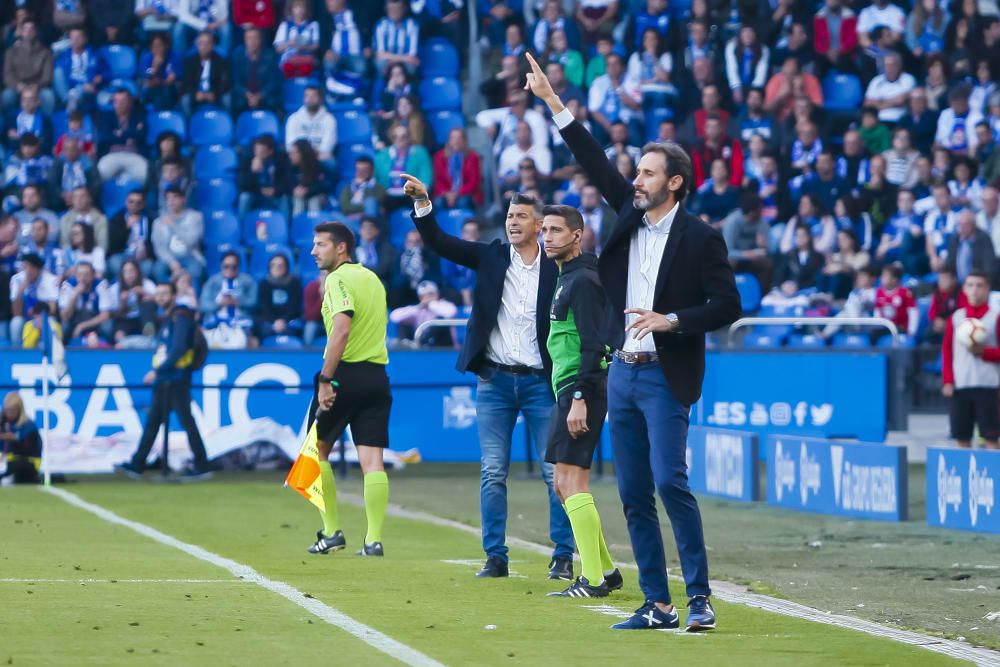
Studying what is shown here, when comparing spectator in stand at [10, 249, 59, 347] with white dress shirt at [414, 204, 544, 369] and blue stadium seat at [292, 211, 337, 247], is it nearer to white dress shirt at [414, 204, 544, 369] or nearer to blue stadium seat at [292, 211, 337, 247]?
blue stadium seat at [292, 211, 337, 247]

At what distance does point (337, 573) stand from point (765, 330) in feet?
40.5

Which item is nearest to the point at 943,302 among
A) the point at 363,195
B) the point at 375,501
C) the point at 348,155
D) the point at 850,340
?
the point at 850,340

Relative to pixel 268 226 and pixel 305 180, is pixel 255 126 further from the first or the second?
pixel 268 226

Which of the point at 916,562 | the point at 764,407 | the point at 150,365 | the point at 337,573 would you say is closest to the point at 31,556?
the point at 337,573

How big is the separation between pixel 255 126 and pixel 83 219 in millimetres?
3471

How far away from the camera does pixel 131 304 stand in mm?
22922

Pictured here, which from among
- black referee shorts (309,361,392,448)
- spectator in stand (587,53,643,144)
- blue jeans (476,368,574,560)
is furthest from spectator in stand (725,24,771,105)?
blue jeans (476,368,574,560)

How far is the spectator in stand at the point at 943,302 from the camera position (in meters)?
22.3

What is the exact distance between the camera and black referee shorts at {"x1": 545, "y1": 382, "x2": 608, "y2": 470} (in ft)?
31.7

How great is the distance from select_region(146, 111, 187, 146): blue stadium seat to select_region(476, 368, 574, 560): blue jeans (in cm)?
1667

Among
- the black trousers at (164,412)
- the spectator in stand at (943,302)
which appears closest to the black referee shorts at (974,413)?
the spectator in stand at (943,302)

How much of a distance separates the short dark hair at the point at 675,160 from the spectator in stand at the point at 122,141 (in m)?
18.5

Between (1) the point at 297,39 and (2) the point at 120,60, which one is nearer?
(2) the point at 120,60

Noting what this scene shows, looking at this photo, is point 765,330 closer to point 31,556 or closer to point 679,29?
point 679,29
